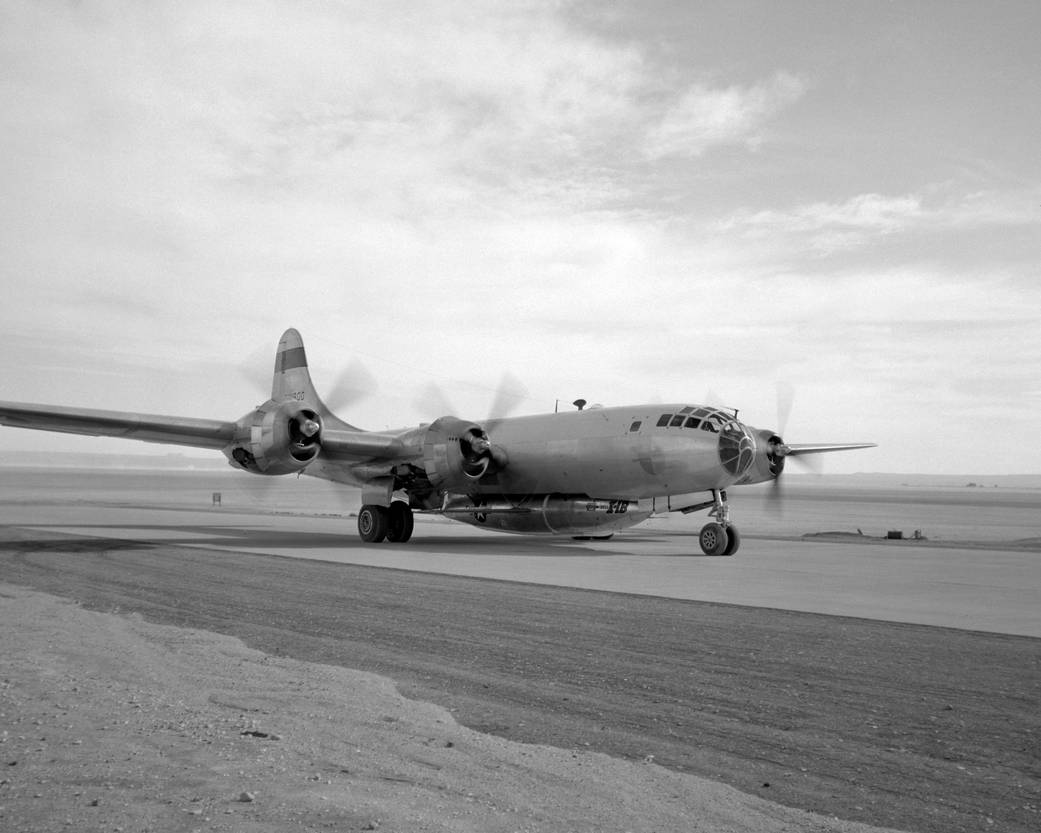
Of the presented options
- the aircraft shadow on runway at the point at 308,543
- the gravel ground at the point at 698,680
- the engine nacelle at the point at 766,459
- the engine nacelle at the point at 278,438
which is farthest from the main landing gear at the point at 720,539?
the engine nacelle at the point at 278,438

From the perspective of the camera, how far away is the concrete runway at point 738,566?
13.0 m

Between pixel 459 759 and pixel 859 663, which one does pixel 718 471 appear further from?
pixel 459 759

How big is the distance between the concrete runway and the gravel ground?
4.92ft

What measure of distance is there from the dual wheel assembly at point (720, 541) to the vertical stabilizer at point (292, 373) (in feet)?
49.1

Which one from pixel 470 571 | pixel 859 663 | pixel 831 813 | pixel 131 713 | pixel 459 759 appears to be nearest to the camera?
pixel 831 813

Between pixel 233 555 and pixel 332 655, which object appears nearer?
pixel 332 655

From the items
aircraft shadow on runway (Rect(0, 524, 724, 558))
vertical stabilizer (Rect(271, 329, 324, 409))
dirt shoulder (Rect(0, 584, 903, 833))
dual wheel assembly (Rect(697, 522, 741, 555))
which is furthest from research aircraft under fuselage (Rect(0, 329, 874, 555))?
dirt shoulder (Rect(0, 584, 903, 833))

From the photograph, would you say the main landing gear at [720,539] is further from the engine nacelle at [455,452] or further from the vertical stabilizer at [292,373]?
the vertical stabilizer at [292,373]

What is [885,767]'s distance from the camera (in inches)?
218

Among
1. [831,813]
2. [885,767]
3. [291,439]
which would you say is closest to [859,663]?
[885,767]

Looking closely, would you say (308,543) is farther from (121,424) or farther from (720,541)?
(720,541)

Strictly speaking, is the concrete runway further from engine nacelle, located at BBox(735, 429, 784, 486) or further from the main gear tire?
engine nacelle, located at BBox(735, 429, 784, 486)

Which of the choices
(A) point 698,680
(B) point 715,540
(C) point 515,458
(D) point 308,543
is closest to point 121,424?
(D) point 308,543

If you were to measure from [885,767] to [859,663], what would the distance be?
10.6ft
